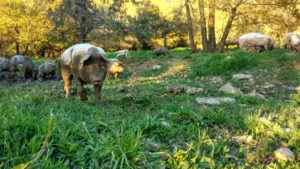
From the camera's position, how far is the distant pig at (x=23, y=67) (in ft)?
Answer: 30.6

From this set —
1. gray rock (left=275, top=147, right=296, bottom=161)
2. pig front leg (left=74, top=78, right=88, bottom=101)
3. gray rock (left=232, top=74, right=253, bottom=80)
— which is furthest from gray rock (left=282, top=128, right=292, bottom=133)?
gray rock (left=232, top=74, right=253, bottom=80)

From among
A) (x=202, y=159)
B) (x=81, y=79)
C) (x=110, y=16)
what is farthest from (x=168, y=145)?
(x=110, y=16)

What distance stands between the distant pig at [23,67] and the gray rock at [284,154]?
380 inches

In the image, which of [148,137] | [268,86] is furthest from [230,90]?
[148,137]

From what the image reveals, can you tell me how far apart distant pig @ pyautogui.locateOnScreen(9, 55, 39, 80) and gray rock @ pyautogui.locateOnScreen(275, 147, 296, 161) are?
9.65 m

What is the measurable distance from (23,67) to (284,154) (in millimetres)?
10082

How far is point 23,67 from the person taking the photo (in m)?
9.37

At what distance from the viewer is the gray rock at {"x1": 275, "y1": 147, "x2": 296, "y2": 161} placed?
2.23m

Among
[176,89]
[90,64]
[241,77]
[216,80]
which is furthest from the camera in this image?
[216,80]

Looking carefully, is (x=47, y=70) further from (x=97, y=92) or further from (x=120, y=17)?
(x=97, y=92)

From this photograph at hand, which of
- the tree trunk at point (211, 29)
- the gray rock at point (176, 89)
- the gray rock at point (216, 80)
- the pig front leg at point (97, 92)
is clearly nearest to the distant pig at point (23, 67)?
the pig front leg at point (97, 92)

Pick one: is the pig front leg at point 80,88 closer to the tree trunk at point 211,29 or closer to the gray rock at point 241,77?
the gray rock at point 241,77

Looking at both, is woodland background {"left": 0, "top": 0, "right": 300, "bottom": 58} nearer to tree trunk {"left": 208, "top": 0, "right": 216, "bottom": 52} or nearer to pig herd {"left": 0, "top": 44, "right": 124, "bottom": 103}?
tree trunk {"left": 208, "top": 0, "right": 216, "bottom": 52}

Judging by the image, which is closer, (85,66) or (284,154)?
(284,154)
